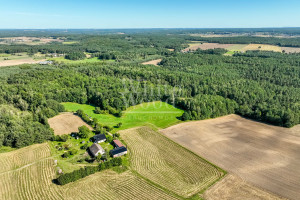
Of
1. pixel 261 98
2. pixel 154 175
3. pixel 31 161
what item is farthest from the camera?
pixel 261 98

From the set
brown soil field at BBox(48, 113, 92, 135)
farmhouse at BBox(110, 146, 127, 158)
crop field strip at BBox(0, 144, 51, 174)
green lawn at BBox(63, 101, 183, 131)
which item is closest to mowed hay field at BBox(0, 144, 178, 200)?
crop field strip at BBox(0, 144, 51, 174)

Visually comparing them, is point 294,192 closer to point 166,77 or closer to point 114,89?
point 114,89

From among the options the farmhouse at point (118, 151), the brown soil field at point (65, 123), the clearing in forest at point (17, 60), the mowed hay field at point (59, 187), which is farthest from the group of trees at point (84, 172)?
the clearing in forest at point (17, 60)

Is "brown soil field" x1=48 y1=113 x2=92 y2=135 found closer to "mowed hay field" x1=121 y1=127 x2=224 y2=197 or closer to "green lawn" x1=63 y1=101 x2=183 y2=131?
"green lawn" x1=63 y1=101 x2=183 y2=131

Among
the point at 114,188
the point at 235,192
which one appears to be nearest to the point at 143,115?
the point at 114,188

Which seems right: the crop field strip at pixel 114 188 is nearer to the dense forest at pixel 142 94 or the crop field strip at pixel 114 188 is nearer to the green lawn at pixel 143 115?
the dense forest at pixel 142 94

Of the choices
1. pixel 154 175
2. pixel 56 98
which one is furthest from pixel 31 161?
→ pixel 56 98
